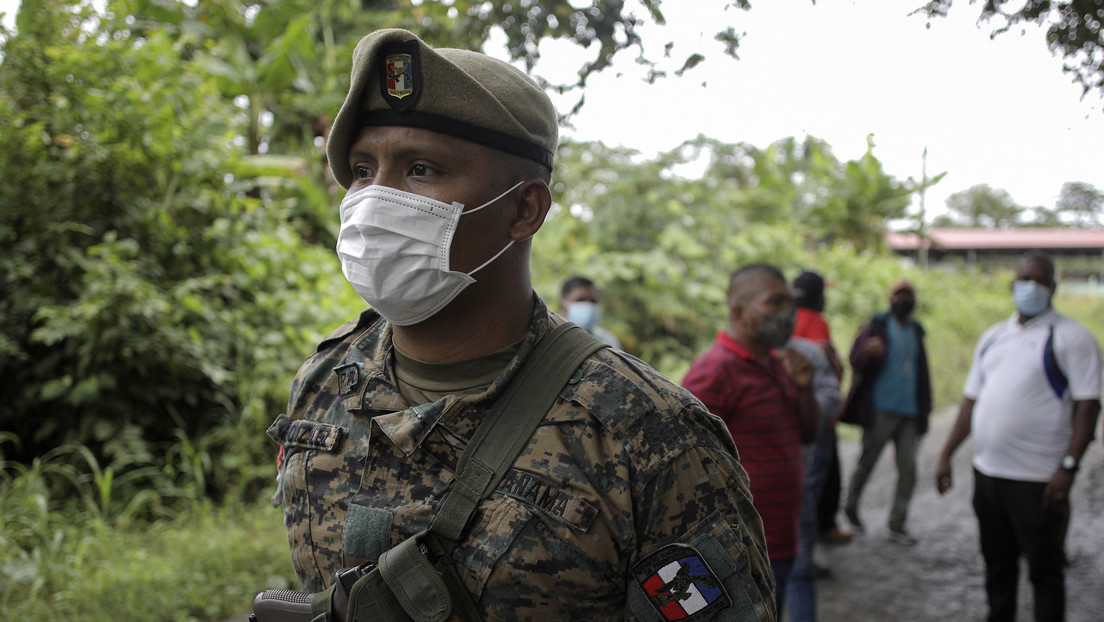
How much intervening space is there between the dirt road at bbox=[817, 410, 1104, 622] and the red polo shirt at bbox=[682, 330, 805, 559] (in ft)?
4.89

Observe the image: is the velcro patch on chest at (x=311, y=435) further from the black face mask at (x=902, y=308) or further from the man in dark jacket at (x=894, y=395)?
the black face mask at (x=902, y=308)

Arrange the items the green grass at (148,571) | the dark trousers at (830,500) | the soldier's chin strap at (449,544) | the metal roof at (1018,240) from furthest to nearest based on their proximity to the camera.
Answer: the metal roof at (1018,240) → the dark trousers at (830,500) → the green grass at (148,571) → the soldier's chin strap at (449,544)

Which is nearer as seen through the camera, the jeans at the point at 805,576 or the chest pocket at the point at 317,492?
the chest pocket at the point at 317,492

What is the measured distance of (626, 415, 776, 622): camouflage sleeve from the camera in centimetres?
117

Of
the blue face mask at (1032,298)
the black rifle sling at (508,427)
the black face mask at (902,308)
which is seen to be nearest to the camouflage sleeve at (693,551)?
the black rifle sling at (508,427)

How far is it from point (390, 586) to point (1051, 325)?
3343 millimetres

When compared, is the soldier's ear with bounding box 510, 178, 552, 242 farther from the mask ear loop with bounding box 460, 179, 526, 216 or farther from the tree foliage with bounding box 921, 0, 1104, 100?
the tree foliage with bounding box 921, 0, 1104, 100

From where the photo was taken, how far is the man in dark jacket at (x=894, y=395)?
4.89 metres

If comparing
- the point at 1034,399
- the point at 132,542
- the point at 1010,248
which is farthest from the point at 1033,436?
the point at 1010,248

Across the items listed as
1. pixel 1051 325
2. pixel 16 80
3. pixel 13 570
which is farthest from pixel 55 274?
pixel 1051 325

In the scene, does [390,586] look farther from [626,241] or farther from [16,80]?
[626,241]

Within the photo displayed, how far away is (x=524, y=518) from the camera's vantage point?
1.17 m

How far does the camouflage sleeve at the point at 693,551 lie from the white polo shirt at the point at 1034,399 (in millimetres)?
2607

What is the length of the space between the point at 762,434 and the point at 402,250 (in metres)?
1.78
